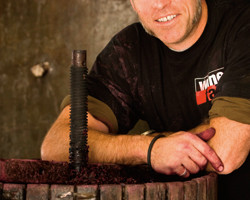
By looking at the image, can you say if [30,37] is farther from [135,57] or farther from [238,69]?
[238,69]

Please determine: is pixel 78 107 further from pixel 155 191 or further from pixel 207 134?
pixel 207 134

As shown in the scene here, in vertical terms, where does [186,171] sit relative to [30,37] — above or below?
below

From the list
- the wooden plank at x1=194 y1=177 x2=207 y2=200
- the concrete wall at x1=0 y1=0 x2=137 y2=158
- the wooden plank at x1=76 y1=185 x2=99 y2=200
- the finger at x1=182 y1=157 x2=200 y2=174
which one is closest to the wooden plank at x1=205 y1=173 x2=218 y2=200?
the wooden plank at x1=194 y1=177 x2=207 y2=200

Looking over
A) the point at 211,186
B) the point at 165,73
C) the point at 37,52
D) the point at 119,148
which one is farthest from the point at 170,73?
the point at 37,52

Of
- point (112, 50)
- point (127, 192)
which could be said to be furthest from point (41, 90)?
point (127, 192)

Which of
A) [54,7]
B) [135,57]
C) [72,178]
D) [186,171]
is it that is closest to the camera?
[72,178]

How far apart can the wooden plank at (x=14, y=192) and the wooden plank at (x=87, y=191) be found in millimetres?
164

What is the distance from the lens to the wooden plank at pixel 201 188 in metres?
1.35

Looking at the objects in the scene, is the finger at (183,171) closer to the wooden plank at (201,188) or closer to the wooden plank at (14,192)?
the wooden plank at (201,188)

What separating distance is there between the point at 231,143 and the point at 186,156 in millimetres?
183

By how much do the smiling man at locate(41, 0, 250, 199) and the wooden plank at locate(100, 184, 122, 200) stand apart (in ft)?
1.38

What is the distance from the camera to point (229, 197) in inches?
73.2

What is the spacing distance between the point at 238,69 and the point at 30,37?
2.04 metres

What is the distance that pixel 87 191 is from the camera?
1.22m
